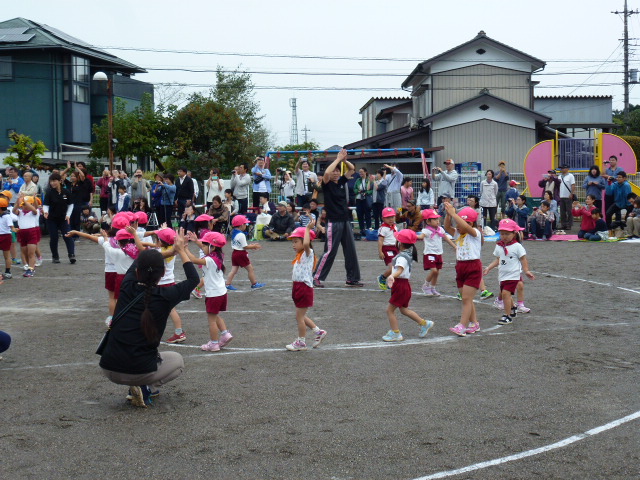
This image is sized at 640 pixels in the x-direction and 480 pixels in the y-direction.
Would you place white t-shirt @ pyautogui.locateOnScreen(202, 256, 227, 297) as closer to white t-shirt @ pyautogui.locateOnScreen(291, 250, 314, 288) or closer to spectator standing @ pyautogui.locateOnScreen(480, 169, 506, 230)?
white t-shirt @ pyautogui.locateOnScreen(291, 250, 314, 288)

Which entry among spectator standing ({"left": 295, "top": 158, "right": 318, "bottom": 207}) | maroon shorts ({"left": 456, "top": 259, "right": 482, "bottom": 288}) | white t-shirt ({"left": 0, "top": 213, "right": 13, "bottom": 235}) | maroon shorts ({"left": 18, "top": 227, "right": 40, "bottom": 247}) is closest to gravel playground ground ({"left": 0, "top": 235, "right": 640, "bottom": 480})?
maroon shorts ({"left": 456, "top": 259, "right": 482, "bottom": 288})

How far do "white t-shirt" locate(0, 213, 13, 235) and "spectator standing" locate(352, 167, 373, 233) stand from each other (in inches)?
427

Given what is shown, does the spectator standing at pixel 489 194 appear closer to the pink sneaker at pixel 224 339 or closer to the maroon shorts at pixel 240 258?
the maroon shorts at pixel 240 258

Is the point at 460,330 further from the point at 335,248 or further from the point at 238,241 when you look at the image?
the point at 238,241

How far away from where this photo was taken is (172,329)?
1063cm

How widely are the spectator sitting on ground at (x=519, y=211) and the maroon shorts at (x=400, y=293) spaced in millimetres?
14201

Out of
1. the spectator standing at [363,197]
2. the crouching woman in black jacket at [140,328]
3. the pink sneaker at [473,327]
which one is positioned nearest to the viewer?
the crouching woman in black jacket at [140,328]

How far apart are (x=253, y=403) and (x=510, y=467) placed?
2.56 m

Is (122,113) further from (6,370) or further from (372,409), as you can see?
(372,409)

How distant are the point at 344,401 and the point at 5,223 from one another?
428 inches

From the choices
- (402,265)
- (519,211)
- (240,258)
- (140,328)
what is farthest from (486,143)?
(140,328)

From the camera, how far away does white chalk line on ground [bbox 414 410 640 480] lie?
18.1 ft

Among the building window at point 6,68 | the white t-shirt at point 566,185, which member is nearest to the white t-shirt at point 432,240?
the white t-shirt at point 566,185

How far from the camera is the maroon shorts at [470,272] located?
10.3m
